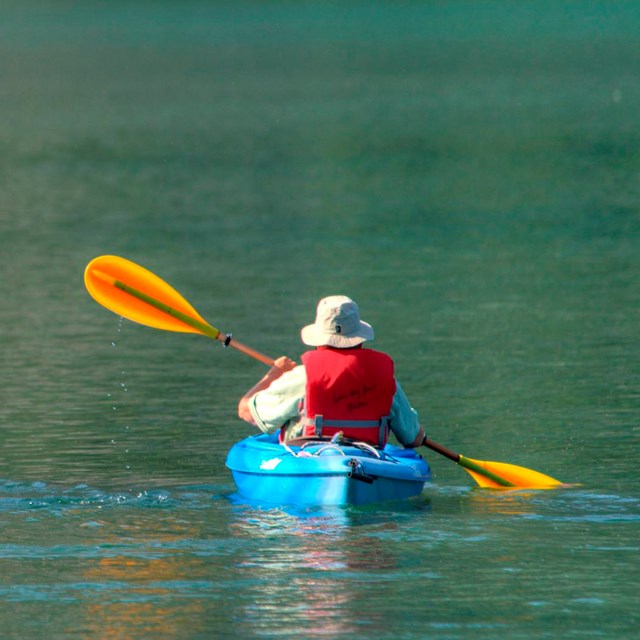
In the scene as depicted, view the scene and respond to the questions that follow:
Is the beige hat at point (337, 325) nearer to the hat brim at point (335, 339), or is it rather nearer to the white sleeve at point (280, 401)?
the hat brim at point (335, 339)

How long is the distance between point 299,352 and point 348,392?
5020 millimetres

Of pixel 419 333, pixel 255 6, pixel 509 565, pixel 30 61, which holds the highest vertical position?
pixel 255 6

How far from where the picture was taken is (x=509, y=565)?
392 inches

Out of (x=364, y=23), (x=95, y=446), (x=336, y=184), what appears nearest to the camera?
(x=95, y=446)

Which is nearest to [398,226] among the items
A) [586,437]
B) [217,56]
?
[586,437]

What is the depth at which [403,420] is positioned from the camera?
1167 centimetres

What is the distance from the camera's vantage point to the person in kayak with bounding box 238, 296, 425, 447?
1127 cm

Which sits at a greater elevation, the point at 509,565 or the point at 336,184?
the point at 336,184

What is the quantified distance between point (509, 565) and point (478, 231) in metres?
14.9

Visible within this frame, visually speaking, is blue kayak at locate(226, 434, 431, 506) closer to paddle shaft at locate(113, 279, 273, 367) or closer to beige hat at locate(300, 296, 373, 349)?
beige hat at locate(300, 296, 373, 349)

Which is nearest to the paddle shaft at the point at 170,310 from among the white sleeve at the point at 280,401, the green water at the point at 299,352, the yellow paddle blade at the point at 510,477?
the green water at the point at 299,352

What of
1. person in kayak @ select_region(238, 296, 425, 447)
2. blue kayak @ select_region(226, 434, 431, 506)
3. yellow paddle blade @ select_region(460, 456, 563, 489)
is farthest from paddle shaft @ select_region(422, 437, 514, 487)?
person in kayak @ select_region(238, 296, 425, 447)

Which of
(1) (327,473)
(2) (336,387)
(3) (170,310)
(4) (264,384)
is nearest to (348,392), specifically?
(2) (336,387)

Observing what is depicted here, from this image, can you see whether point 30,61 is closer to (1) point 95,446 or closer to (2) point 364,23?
(2) point 364,23
